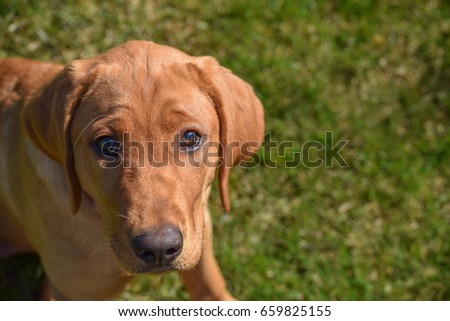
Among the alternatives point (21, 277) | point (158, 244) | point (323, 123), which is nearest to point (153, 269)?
point (158, 244)

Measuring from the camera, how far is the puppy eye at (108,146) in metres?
3.60

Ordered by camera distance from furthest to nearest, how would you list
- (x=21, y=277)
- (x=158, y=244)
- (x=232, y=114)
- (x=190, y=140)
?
1. (x=21, y=277)
2. (x=232, y=114)
3. (x=190, y=140)
4. (x=158, y=244)

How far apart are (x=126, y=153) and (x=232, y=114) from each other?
69 cm

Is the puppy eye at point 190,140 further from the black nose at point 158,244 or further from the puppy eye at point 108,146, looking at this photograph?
the black nose at point 158,244

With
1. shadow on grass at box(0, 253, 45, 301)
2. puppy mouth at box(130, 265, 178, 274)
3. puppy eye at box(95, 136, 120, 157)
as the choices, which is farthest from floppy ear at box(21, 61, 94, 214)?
shadow on grass at box(0, 253, 45, 301)

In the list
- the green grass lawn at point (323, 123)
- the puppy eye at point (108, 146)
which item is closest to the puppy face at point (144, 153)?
the puppy eye at point (108, 146)

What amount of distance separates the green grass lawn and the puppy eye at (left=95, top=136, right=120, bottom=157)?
2151 mm

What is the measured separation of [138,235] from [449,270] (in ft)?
10.9

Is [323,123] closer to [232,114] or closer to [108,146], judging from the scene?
[232,114]

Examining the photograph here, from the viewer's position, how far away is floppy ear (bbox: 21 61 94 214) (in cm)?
370

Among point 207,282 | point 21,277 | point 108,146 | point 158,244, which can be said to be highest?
point 108,146

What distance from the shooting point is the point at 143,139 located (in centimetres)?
355

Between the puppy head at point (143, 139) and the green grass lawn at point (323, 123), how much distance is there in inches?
75.3

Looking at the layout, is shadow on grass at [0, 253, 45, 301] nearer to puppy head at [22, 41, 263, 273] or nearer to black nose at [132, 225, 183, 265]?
puppy head at [22, 41, 263, 273]
